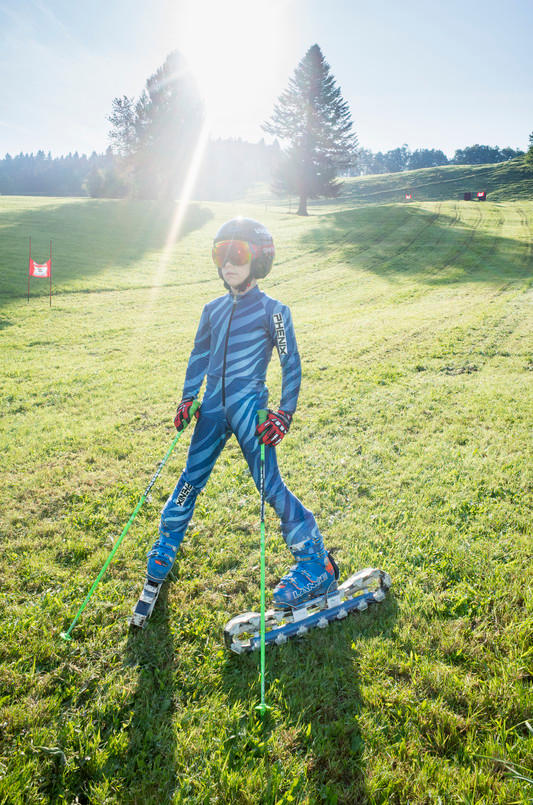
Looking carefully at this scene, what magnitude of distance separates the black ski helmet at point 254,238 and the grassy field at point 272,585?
10.3 feet

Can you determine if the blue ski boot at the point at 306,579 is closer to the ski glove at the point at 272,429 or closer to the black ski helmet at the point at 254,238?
the ski glove at the point at 272,429

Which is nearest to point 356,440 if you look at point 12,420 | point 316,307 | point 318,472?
point 318,472

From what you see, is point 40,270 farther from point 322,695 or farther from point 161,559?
point 322,695

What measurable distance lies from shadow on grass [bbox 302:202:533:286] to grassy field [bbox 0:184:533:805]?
15634mm

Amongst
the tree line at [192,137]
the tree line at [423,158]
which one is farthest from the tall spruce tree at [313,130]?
the tree line at [423,158]

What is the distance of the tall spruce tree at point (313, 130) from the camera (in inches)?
2206

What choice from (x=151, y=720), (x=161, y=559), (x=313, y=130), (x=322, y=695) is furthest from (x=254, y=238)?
(x=313, y=130)

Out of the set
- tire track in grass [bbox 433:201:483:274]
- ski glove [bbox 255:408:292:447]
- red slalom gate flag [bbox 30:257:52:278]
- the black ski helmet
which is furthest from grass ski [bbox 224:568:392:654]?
tire track in grass [bbox 433:201:483:274]

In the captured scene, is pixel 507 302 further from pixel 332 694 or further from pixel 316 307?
pixel 332 694


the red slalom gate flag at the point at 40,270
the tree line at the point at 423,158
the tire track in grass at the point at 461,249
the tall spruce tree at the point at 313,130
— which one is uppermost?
the tree line at the point at 423,158

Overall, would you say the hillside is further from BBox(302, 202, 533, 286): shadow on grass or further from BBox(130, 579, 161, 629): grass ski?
BBox(130, 579, 161, 629): grass ski

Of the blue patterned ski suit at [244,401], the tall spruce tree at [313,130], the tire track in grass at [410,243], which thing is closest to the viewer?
the blue patterned ski suit at [244,401]

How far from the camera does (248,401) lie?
4074 millimetres

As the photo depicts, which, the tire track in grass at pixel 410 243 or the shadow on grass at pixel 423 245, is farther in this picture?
the tire track in grass at pixel 410 243
